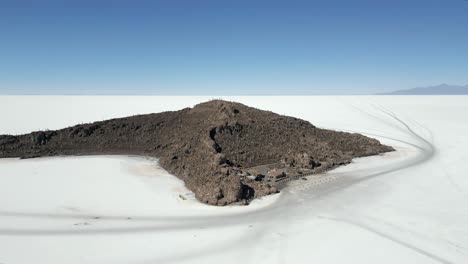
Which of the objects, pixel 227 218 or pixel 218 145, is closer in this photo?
pixel 227 218

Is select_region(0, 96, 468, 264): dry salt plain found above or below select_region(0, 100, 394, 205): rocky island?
below

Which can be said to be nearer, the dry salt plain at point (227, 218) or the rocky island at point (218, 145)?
the dry salt plain at point (227, 218)

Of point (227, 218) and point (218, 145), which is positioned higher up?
point (218, 145)

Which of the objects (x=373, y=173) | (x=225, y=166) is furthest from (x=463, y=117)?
(x=225, y=166)

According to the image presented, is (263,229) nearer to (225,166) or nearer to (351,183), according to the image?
(225,166)

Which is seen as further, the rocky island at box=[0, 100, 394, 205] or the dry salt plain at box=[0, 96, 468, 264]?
the rocky island at box=[0, 100, 394, 205]
